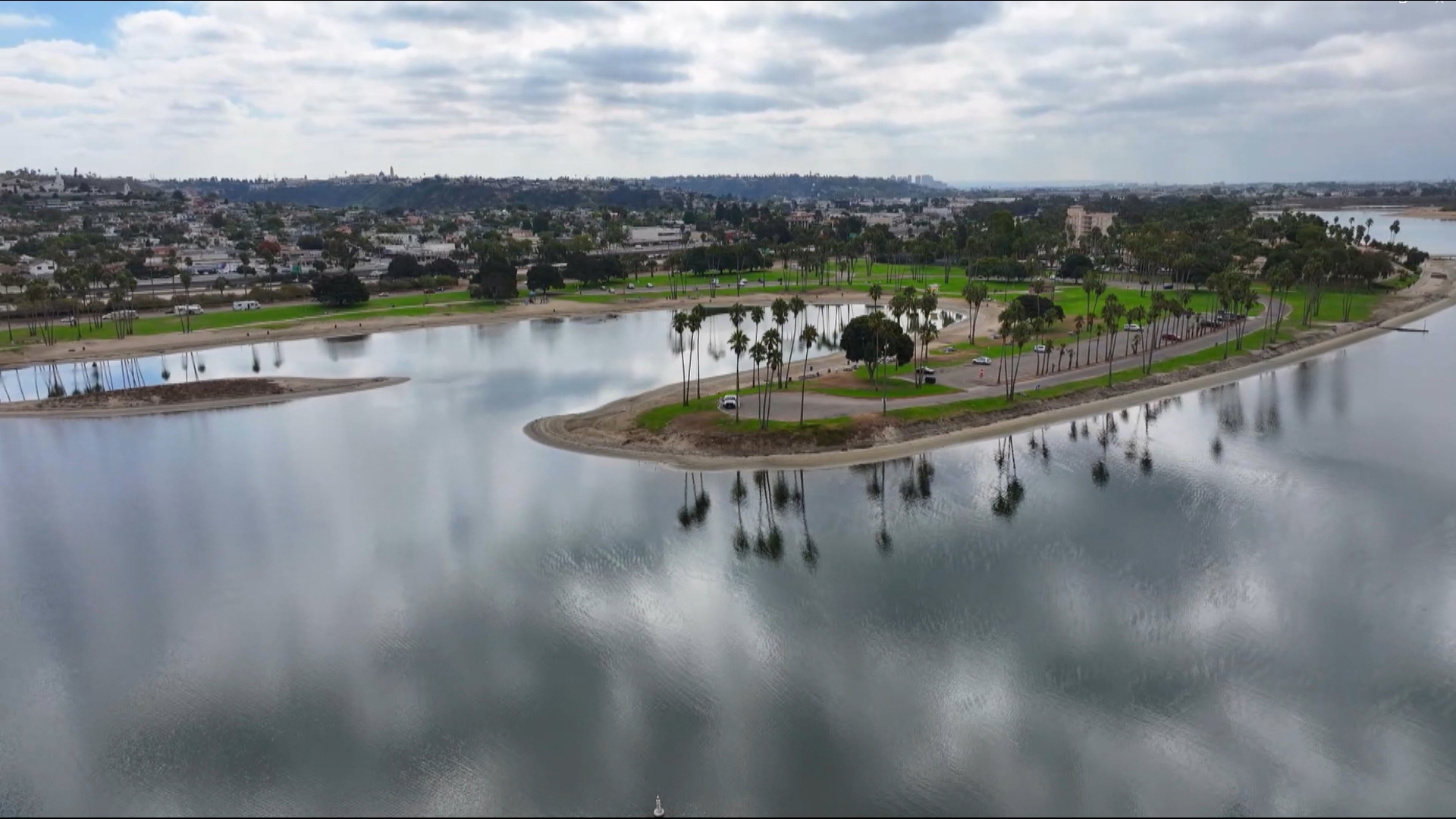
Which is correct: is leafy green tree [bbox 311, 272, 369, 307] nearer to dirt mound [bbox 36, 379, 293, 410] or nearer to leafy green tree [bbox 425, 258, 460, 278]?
leafy green tree [bbox 425, 258, 460, 278]

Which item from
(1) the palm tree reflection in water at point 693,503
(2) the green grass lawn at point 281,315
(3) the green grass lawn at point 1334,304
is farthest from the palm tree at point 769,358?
(2) the green grass lawn at point 281,315

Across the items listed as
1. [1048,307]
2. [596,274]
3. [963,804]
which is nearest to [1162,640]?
[963,804]

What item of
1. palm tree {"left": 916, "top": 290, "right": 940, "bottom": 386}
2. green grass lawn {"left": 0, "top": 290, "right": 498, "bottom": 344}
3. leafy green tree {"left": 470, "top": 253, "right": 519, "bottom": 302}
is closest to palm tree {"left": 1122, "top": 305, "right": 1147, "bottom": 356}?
palm tree {"left": 916, "top": 290, "right": 940, "bottom": 386}

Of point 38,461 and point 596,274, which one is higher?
point 596,274

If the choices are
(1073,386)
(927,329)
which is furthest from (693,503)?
(1073,386)

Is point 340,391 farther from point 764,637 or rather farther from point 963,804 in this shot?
point 963,804

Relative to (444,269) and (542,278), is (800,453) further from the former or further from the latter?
(444,269)
